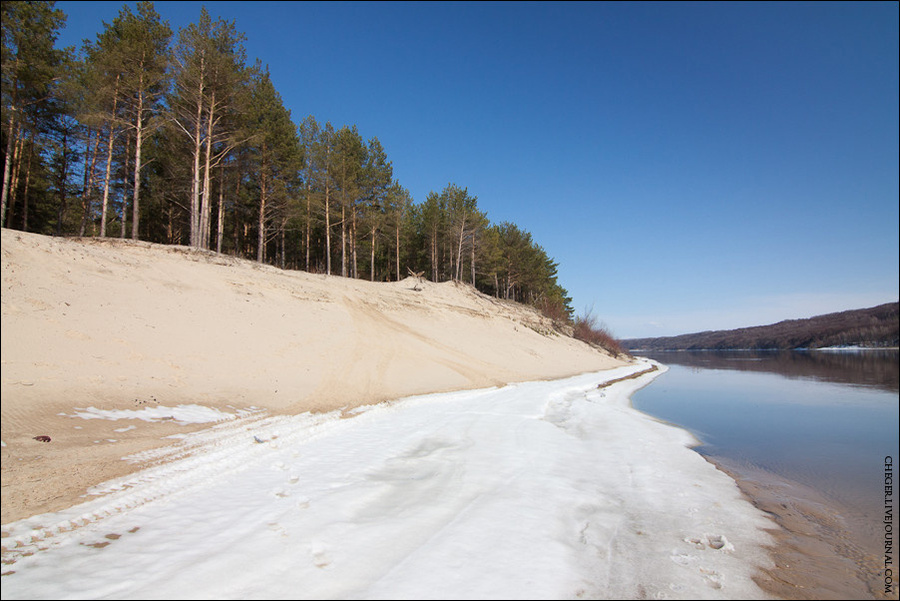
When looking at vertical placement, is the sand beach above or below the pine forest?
below

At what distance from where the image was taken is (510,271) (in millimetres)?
48125

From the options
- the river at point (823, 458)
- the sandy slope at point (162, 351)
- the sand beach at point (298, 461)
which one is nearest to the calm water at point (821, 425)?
the river at point (823, 458)

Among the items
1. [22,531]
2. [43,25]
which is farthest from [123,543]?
[43,25]

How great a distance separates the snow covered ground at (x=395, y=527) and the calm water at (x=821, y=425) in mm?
1422

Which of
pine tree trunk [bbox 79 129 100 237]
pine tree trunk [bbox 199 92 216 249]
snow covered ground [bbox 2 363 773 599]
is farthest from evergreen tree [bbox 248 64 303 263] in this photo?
snow covered ground [bbox 2 363 773 599]

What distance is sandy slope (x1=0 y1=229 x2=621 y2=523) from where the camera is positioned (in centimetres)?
562

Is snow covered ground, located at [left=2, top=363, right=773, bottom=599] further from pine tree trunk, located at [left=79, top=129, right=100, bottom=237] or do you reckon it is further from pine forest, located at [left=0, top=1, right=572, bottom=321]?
pine tree trunk, located at [left=79, top=129, right=100, bottom=237]

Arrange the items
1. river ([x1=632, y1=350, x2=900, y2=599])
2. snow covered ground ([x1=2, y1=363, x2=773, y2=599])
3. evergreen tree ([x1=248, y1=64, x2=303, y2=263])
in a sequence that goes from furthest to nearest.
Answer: evergreen tree ([x1=248, y1=64, x2=303, y2=263]) < river ([x1=632, y1=350, x2=900, y2=599]) < snow covered ground ([x1=2, y1=363, x2=773, y2=599])

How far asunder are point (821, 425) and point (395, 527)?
30.7 feet

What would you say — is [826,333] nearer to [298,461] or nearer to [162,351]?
[298,461]

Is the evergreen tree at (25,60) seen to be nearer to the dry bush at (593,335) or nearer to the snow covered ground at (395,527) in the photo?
the snow covered ground at (395,527)

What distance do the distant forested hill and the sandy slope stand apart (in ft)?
25.1

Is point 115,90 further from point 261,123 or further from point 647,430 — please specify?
point 647,430

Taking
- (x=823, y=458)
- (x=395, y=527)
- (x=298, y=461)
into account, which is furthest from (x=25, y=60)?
(x=823, y=458)
